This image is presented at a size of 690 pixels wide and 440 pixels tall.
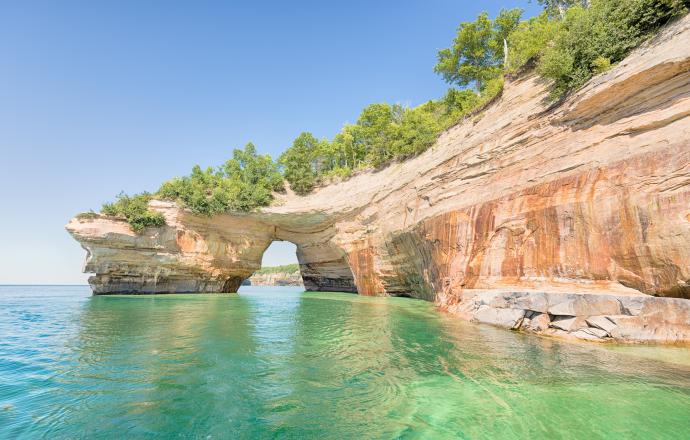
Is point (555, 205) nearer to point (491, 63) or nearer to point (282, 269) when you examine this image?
point (491, 63)

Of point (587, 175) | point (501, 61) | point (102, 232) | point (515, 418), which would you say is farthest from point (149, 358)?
point (501, 61)

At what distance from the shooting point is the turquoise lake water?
11.9ft

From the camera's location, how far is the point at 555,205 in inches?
421

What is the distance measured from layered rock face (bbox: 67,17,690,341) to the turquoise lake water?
208 centimetres

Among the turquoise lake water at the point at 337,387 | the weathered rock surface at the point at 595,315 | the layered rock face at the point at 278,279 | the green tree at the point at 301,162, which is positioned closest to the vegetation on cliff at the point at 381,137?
the green tree at the point at 301,162

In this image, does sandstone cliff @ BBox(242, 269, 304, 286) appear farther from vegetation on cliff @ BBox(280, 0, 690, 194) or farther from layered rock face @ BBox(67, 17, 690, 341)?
layered rock face @ BBox(67, 17, 690, 341)

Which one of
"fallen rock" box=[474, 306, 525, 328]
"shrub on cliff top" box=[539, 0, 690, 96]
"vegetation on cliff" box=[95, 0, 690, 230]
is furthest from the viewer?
"vegetation on cliff" box=[95, 0, 690, 230]

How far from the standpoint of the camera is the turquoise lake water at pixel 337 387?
143 inches

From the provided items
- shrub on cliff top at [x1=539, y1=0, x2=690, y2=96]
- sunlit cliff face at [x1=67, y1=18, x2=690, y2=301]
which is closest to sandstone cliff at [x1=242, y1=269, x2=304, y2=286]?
sunlit cliff face at [x1=67, y1=18, x2=690, y2=301]

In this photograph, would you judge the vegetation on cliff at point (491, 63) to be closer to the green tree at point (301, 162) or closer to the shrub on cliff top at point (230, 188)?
the green tree at point (301, 162)

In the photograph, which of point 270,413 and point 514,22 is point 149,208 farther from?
point 514,22

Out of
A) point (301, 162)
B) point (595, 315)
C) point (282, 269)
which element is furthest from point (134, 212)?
point (282, 269)

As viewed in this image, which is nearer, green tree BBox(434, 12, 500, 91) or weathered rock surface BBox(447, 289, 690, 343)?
weathered rock surface BBox(447, 289, 690, 343)

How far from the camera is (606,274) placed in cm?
895
